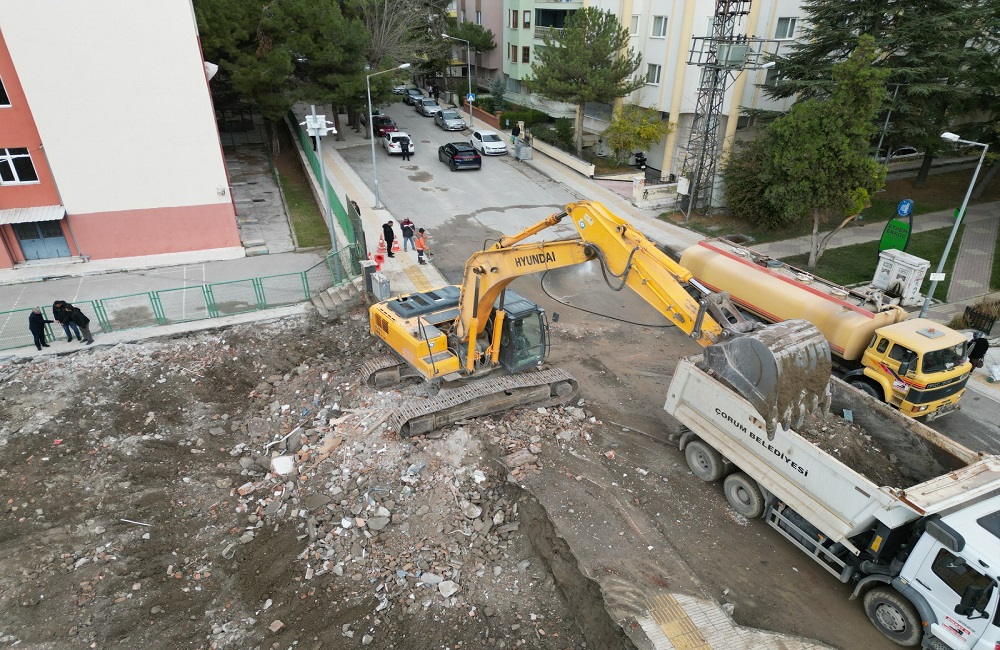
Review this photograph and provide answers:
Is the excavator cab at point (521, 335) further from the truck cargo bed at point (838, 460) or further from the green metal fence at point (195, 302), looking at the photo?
the green metal fence at point (195, 302)

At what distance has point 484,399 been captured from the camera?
37.9 ft

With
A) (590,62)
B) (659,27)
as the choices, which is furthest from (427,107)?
(659,27)

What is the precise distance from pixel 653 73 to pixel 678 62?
8.28 feet

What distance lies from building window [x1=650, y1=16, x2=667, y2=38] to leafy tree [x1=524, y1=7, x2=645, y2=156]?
136cm

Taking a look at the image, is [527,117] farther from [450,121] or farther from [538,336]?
[538,336]

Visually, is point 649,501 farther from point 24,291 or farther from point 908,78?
point 908,78

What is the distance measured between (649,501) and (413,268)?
1175 cm

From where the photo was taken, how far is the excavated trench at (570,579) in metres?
7.69

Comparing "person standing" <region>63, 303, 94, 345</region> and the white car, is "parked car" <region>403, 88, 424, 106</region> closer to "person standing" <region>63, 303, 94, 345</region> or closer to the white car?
the white car

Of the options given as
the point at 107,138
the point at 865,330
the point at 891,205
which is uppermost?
the point at 107,138

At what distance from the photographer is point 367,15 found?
3192 cm

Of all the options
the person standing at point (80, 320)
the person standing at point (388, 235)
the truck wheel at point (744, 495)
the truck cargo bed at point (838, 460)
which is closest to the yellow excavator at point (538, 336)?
the truck cargo bed at point (838, 460)

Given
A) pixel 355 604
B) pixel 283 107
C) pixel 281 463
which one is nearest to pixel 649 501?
pixel 355 604

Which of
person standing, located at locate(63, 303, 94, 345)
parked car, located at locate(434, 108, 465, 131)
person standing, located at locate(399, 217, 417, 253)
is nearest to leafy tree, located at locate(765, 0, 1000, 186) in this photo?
person standing, located at locate(399, 217, 417, 253)
